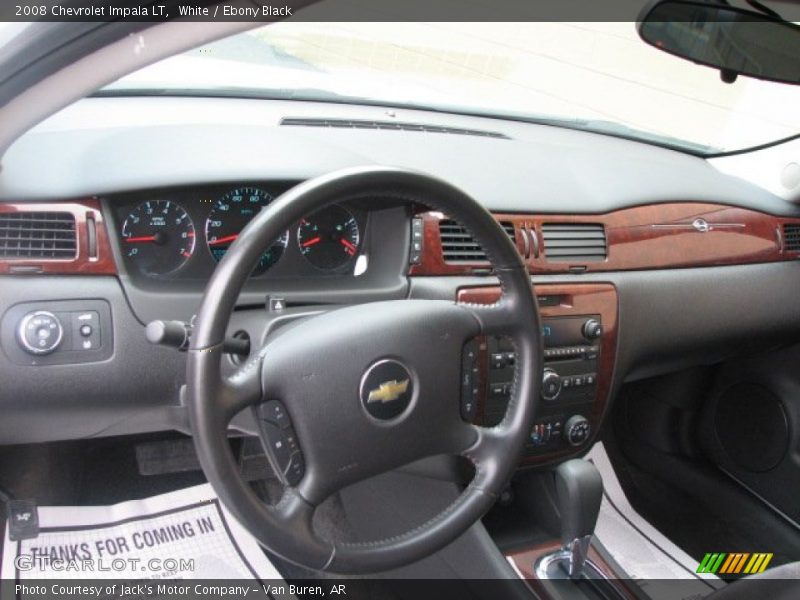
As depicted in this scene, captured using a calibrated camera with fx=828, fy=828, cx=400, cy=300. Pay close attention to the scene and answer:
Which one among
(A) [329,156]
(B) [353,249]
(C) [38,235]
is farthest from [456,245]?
(C) [38,235]

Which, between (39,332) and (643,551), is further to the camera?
(643,551)

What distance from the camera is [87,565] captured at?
1842mm

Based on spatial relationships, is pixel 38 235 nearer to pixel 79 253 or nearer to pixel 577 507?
pixel 79 253

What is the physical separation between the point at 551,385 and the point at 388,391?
0.69 meters

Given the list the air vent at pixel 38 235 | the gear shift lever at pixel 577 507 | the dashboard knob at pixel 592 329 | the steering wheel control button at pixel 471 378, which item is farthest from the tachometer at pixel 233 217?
the gear shift lever at pixel 577 507

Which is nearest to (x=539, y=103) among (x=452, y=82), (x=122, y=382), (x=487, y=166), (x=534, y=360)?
(x=452, y=82)

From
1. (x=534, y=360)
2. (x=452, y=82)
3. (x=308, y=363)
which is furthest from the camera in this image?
(x=452, y=82)

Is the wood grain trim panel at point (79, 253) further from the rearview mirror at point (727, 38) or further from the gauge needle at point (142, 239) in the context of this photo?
the rearview mirror at point (727, 38)

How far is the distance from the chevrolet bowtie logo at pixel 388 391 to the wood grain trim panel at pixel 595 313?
0.52 metres

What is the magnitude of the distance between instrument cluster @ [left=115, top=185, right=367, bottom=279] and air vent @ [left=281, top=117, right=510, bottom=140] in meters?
0.26

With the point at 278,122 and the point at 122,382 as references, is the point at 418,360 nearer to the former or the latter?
the point at 122,382

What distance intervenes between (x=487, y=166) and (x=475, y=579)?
92 cm

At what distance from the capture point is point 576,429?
1.91m

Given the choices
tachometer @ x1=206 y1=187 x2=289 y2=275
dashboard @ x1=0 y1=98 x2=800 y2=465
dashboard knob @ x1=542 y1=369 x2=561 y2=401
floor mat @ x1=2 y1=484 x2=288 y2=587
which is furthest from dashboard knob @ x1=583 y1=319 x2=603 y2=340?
floor mat @ x1=2 y1=484 x2=288 y2=587
